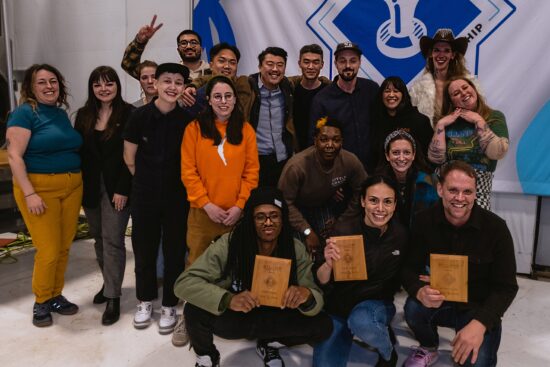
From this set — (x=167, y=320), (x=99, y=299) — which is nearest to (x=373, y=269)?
(x=167, y=320)

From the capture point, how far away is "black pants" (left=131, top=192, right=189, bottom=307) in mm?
2596

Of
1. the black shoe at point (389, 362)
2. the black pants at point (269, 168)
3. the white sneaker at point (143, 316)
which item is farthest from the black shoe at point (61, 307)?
the black shoe at point (389, 362)

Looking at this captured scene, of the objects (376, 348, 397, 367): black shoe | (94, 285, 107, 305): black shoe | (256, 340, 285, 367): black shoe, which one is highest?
(376, 348, 397, 367): black shoe

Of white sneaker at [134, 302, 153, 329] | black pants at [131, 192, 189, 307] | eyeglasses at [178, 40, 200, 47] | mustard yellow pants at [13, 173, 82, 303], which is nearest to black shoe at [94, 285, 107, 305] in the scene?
mustard yellow pants at [13, 173, 82, 303]

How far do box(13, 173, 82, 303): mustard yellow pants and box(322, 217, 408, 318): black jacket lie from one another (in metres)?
1.72

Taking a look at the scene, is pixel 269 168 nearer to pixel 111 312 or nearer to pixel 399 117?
pixel 399 117

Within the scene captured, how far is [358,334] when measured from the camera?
2.11 meters

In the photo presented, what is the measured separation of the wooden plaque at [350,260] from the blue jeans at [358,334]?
0.20 m

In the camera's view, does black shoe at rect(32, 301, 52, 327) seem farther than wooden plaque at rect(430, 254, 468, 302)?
Yes

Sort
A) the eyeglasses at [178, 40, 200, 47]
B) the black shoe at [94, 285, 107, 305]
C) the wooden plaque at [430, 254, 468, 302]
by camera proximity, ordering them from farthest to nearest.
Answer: the eyeglasses at [178, 40, 200, 47]
the black shoe at [94, 285, 107, 305]
the wooden plaque at [430, 254, 468, 302]

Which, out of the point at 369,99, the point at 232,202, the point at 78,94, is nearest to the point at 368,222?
the point at 232,202

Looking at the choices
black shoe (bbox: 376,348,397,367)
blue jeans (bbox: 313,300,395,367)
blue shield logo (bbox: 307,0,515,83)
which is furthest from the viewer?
blue shield logo (bbox: 307,0,515,83)

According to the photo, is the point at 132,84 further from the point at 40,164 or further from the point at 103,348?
the point at 103,348

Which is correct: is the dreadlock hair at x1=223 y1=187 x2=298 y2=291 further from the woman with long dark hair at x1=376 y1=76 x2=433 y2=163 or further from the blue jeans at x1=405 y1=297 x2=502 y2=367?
the woman with long dark hair at x1=376 y1=76 x2=433 y2=163
